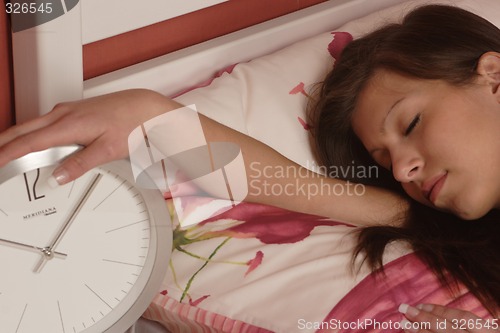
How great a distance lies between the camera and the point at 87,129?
37.0 inches

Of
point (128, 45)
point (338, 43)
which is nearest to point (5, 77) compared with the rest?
point (128, 45)

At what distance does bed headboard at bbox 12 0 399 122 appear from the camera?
104 cm

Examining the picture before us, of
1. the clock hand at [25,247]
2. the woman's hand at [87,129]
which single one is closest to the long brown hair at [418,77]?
the woman's hand at [87,129]

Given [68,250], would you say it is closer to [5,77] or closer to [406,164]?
[5,77]

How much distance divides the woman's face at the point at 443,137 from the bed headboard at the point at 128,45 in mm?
313

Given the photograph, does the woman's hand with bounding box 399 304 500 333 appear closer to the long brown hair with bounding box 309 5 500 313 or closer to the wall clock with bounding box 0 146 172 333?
the long brown hair with bounding box 309 5 500 313

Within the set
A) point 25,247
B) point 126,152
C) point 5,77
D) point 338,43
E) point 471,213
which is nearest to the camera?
point 25,247

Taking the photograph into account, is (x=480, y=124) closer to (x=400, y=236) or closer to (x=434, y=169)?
(x=434, y=169)

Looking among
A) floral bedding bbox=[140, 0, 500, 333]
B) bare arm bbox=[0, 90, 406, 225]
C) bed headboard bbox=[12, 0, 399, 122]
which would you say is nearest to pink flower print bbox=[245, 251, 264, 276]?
floral bedding bbox=[140, 0, 500, 333]

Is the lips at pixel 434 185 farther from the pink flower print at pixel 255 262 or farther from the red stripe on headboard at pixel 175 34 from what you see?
the red stripe on headboard at pixel 175 34

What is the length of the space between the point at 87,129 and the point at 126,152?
0.07 meters

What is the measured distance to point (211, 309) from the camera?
1.01m

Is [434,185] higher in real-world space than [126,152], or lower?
lower

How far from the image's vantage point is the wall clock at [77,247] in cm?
87
